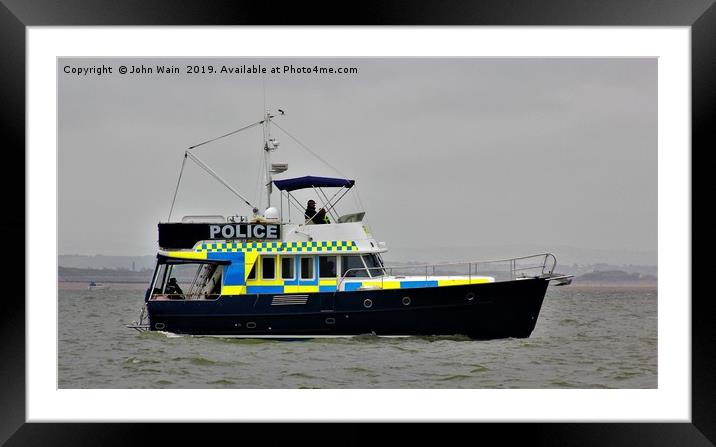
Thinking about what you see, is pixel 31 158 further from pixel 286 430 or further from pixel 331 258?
pixel 331 258

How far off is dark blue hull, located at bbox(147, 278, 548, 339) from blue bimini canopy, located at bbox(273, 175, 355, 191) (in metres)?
2.11

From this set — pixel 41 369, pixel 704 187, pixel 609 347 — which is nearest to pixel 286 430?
pixel 41 369

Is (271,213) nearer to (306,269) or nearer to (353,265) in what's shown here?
(306,269)

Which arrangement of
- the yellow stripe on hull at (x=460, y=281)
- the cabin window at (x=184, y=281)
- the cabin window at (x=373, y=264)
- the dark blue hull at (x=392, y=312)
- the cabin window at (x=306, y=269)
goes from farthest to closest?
the cabin window at (x=184, y=281)
the cabin window at (x=373, y=264)
the cabin window at (x=306, y=269)
the yellow stripe on hull at (x=460, y=281)
the dark blue hull at (x=392, y=312)

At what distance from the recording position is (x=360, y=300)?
17.4 metres

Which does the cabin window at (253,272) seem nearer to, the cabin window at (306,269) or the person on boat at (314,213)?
the cabin window at (306,269)

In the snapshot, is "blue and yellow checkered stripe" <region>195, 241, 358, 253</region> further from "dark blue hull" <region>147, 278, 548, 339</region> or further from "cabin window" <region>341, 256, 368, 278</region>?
"dark blue hull" <region>147, 278, 548, 339</region>

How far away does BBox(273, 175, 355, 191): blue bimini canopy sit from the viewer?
18.1 metres

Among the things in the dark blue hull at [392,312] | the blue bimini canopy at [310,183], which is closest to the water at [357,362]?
the dark blue hull at [392,312]

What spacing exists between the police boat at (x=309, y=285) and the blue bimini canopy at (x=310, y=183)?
0.06 ft

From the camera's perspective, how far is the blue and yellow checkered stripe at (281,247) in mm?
18078

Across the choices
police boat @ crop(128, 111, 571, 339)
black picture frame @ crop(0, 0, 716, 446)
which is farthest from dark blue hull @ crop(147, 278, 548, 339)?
black picture frame @ crop(0, 0, 716, 446)

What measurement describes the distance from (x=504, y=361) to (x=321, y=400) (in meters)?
5.24
